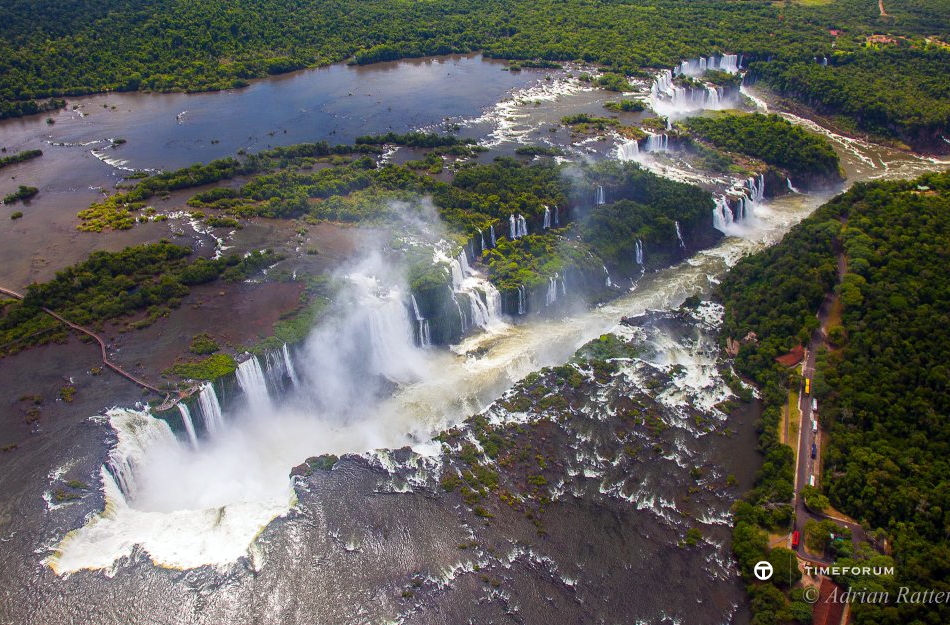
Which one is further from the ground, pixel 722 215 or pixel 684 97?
pixel 684 97

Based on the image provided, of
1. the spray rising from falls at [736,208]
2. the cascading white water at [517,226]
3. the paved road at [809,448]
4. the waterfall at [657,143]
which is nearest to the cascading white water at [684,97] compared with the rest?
the waterfall at [657,143]

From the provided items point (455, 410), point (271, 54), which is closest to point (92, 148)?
point (271, 54)

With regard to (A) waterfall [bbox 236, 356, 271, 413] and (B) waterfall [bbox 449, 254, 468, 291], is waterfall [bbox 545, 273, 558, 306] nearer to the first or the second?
(B) waterfall [bbox 449, 254, 468, 291]

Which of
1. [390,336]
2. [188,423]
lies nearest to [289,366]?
[188,423]

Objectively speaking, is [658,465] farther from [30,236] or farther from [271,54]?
[271,54]

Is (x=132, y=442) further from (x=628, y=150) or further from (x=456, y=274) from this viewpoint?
(x=628, y=150)

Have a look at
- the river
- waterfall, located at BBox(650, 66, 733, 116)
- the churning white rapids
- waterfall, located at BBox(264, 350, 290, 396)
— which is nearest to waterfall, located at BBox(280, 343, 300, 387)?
waterfall, located at BBox(264, 350, 290, 396)
